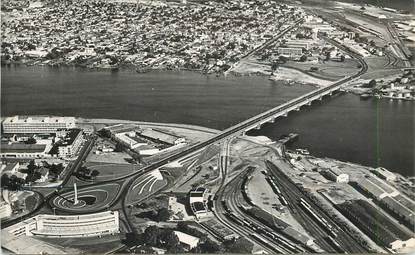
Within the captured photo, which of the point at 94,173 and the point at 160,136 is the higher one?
the point at 160,136

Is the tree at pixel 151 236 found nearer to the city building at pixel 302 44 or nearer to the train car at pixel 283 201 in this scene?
the train car at pixel 283 201

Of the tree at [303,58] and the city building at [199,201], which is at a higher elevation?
the tree at [303,58]

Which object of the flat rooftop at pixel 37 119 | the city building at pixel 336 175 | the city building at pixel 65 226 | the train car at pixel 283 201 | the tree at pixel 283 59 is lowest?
the city building at pixel 65 226

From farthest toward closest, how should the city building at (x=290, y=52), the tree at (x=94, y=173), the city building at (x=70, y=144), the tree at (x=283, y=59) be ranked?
1. the tree at (x=283, y=59)
2. the city building at (x=290, y=52)
3. the city building at (x=70, y=144)
4. the tree at (x=94, y=173)

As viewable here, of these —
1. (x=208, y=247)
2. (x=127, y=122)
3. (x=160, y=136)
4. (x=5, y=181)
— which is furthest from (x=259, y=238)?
(x=5, y=181)

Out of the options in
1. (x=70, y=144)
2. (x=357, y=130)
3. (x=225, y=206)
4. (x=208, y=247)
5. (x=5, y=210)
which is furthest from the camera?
(x=357, y=130)

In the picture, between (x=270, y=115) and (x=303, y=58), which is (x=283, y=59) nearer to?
(x=303, y=58)

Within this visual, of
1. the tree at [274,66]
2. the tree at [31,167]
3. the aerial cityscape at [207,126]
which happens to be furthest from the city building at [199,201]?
the tree at [274,66]

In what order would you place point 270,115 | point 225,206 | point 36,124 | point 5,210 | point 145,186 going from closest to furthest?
point 5,210, point 225,206, point 145,186, point 36,124, point 270,115

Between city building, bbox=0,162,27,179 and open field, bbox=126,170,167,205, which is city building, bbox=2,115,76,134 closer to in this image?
city building, bbox=0,162,27,179
